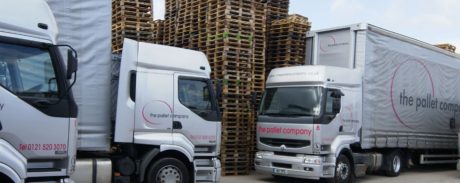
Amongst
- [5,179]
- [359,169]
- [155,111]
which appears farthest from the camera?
[359,169]

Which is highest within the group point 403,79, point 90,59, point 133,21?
point 133,21

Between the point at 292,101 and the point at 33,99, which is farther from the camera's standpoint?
the point at 292,101

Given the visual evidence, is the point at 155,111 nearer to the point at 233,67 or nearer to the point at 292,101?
the point at 292,101

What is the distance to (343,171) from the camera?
472 inches

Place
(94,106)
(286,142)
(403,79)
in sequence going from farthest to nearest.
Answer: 1. (403,79)
2. (286,142)
3. (94,106)

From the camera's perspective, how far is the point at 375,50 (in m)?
12.9

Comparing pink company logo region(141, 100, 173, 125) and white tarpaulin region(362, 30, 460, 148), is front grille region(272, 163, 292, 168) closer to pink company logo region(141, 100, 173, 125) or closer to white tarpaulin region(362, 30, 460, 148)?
white tarpaulin region(362, 30, 460, 148)

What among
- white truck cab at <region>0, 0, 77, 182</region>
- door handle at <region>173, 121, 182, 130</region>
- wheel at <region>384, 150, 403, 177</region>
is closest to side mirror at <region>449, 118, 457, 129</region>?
wheel at <region>384, 150, 403, 177</region>

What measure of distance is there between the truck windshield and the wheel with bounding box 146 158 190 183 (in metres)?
3.66

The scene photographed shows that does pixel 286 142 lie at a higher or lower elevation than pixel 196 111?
lower

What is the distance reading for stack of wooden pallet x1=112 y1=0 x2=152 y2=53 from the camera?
1133 centimetres

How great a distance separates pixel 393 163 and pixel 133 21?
8094 millimetres

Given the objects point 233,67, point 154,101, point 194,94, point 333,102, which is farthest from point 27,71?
point 233,67

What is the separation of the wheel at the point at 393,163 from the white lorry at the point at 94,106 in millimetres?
6357
